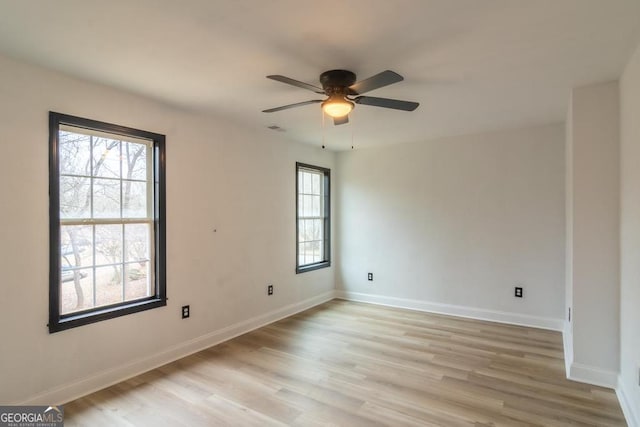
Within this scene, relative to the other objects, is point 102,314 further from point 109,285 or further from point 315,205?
point 315,205

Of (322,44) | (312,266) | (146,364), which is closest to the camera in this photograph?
(322,44)

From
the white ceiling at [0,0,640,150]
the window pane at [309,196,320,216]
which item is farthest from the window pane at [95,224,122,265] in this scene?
the window pane at [309,196,320,216]

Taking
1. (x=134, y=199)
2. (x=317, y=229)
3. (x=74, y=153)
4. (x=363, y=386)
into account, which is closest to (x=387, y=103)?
(x=363, y=386)

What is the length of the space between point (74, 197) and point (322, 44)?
2180 millimetres

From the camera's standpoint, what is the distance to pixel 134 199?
302 centimetres

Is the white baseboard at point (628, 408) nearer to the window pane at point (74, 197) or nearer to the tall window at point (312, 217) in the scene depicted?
the tall window at point (312, 217)

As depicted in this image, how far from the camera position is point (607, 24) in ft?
6.12

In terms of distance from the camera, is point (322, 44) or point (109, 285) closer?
point (322, 44)

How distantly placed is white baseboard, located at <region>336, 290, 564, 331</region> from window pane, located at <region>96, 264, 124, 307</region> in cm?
344

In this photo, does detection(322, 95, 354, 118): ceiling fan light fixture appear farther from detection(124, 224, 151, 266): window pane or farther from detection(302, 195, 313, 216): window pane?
detection(302, 195, 313, 216): window pane

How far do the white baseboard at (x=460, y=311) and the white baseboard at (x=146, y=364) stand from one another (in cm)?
129

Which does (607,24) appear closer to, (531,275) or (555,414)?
(555,414)

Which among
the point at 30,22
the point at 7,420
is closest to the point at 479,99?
the point at 30,22

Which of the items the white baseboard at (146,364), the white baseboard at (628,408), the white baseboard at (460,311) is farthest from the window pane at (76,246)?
the white baseboard at (628,408)
